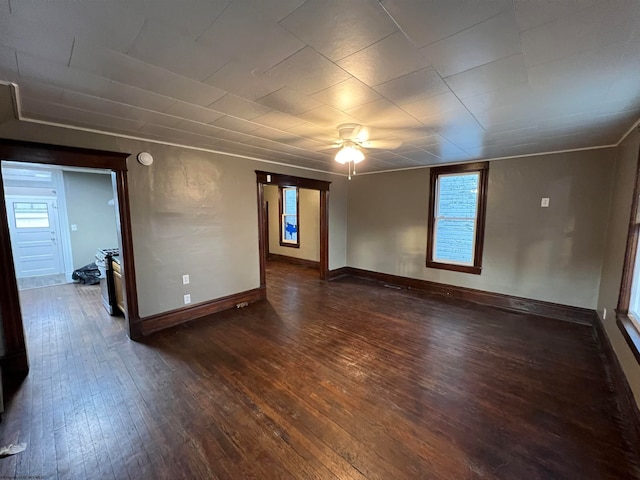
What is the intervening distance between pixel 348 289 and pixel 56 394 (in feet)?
13.2

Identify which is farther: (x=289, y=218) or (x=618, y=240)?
(x=289, y=218)

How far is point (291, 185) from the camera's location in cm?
484

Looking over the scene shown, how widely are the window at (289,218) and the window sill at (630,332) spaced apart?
232 inches

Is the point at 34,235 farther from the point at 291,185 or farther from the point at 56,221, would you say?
the point at 291,185

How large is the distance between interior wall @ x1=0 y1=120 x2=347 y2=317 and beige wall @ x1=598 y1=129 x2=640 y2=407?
13.9ft

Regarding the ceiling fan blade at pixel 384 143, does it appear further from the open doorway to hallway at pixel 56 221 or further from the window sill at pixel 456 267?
the open doorway to hallway at pixel 56 221

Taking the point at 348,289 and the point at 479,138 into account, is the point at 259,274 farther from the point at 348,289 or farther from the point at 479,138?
the point at 479,138

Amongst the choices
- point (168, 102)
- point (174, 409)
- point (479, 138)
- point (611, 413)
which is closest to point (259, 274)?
point (174, 409)

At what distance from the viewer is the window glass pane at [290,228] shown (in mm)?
7348

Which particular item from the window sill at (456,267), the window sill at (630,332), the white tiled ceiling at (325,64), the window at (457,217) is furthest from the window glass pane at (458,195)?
the window sill at (630,332)

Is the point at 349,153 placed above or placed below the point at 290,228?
above

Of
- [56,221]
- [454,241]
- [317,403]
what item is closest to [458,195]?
[454,241]

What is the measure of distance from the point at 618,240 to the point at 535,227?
109 centimetres

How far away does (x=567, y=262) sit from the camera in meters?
3.69
